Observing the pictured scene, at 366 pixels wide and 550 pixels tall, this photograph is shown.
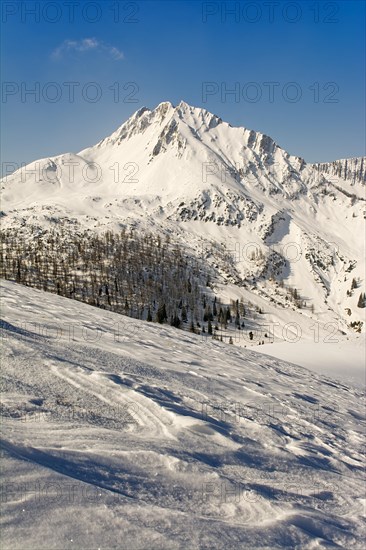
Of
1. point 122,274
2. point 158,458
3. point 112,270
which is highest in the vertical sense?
point 112,270

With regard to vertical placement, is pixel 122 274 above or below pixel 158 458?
above

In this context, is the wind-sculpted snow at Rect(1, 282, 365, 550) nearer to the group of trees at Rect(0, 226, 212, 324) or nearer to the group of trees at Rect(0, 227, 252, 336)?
the group of trees at Rect(0, 227, 252, 336)


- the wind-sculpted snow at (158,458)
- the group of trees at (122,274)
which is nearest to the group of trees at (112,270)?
the group of trees at (122,274)

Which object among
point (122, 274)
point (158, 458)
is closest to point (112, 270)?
point (122, 274)

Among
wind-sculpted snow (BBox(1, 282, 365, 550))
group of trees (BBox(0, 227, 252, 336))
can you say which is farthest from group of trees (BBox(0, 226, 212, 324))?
wind-sculpted snow (BBox(1, 282, 365, 550))

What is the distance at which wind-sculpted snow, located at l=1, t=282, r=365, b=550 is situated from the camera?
4.04m

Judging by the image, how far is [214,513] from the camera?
477 cm

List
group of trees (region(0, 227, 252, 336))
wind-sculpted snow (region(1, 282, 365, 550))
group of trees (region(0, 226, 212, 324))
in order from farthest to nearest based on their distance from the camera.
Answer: group of trees (region(0, 226, 212, 324))
group of trees (region(0, 227, 252, 336))
wind-sculpted snow (region(1, 282, 365, 550))

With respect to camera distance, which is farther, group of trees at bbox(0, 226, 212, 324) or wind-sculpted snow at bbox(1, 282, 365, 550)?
group of trees at bbox(0, 226, 212, 324)

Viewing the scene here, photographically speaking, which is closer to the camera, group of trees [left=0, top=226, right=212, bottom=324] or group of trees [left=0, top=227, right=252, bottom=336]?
group of trees [left=0, top=227, right=252, bottom=336]

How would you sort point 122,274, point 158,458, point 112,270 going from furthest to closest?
1. point 112,270
2. point 122,274
3. point 158,458

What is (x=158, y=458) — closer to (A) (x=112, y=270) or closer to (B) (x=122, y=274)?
(B) (x=122, y=274)

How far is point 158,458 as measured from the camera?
5.69 metres

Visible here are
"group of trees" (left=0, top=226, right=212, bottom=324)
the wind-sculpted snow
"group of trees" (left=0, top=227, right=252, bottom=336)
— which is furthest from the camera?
"group of trees" (left=0, top=226, right=212, bottom=324)
